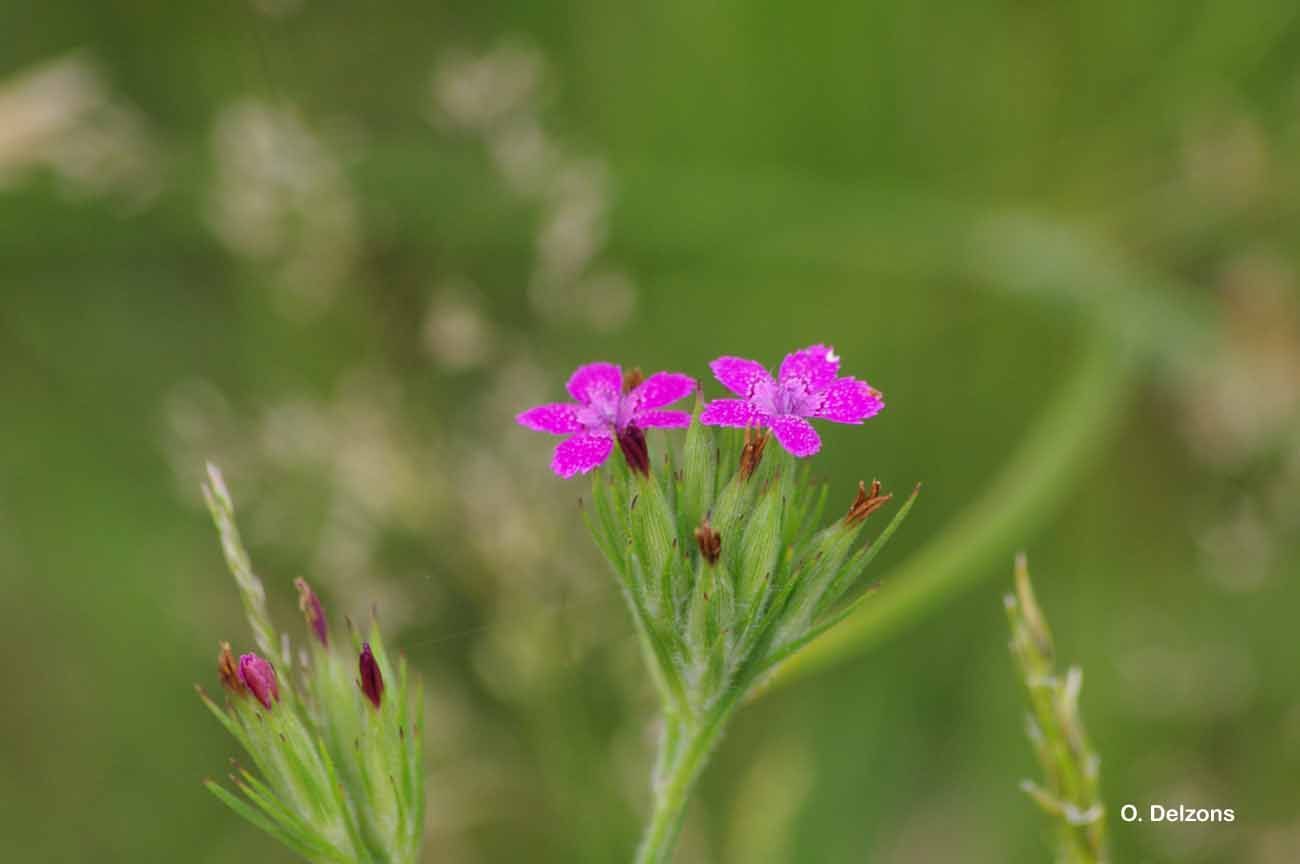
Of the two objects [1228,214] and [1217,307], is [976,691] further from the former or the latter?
[1228,214]

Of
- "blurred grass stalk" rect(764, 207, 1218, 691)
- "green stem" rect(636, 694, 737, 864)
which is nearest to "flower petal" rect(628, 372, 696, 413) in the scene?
"green stem" rect(636, 694, 737, 864)

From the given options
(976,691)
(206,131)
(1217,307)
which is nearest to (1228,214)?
(1217,307)

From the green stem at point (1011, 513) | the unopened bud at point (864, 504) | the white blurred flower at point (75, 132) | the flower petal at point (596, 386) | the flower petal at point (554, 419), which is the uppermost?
the white blurred flower at point (75, 132)

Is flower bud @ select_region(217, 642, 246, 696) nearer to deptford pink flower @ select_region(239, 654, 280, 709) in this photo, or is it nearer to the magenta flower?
deptford pink flower @ select_region(239, 654, 280, 709)

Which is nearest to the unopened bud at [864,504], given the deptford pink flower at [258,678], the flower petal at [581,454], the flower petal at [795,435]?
the flower petal at [795,435]

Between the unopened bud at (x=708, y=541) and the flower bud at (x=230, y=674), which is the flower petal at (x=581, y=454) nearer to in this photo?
the unopened bud at (x=708, y=541)
